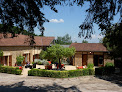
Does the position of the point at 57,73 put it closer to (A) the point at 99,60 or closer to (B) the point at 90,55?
(B) the point at 90,55

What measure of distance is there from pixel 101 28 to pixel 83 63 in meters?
19.0

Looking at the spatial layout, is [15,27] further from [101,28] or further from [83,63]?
[83,63]

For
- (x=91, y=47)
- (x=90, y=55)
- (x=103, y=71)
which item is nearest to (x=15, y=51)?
(x=90, y=55)

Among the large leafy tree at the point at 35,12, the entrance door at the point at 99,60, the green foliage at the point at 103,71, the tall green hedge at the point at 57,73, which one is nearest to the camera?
the large leafy tree at the point at 35,12

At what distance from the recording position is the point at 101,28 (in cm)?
489

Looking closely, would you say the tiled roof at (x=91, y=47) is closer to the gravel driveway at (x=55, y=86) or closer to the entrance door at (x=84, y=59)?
the entrance door at (x=84, y=59)

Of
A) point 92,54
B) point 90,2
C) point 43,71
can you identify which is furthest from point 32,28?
point 92,54

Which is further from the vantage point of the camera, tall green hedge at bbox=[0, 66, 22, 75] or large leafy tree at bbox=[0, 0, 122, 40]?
tall green hedge at bbox=[0, 66, 22, 75]

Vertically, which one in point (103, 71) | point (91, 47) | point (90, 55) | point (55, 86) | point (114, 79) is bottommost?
point (114, 79)

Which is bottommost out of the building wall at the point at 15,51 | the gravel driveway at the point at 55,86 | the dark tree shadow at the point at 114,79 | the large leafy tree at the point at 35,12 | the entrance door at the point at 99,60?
the dark tree shadow at the point at 114,79

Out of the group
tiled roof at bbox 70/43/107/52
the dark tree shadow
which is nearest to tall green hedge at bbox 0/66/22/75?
the dark tree shadow

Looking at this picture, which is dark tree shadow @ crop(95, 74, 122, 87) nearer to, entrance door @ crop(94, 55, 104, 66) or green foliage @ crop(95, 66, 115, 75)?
green foliage @ crop(95, 66, 115, 75)

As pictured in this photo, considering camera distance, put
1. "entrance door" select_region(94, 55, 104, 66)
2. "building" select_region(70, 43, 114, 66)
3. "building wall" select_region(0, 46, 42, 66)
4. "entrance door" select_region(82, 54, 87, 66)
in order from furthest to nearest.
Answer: "entrance door" select_region(82, 54, 87, 66)
"entrance door" select_region(94, 55, 104, 66)
"building" select_region(70, 43, 114, 66)
"building wall" select_region(0, 46, 42, 66)

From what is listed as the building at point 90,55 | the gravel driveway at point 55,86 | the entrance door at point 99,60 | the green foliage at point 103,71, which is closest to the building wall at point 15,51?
the gravel driveway at point 55,86
